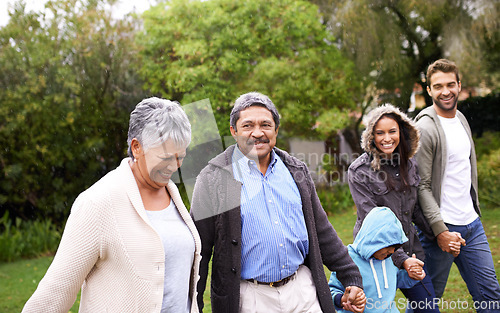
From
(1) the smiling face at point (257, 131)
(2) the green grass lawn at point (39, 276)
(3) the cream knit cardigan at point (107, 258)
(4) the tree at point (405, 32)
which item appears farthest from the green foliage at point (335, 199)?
(3) the cream knit cardigan at point (107, 258)

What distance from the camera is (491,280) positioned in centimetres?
358

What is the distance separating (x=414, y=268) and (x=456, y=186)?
35.5 inches

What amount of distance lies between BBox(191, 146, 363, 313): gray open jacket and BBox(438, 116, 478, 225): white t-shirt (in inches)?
50.2

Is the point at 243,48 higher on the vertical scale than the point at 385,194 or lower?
higher

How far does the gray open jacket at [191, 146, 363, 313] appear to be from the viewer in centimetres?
252

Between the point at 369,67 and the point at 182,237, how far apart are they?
466 inches

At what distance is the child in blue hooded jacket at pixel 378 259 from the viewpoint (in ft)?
10.0

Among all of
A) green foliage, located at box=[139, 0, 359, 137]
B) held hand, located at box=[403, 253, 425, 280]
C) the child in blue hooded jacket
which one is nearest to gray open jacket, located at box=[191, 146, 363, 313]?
the child in blue hooded jacket

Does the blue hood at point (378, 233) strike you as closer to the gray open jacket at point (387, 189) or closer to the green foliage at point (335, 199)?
the gray open jacket at point (387, 189)

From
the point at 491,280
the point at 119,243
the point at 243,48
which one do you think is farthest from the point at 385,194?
the point at 243,48

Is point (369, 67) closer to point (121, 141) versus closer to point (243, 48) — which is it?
point (243, 48)

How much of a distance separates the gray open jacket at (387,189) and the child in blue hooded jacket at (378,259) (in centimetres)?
17

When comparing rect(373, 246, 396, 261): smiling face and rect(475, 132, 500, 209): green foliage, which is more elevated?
rect(373, 246, 396, 261): smiling face

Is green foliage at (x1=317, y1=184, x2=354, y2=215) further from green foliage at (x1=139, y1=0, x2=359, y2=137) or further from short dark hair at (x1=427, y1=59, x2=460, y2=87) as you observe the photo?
short dark hair at (x1=427, y1=59, x2=460, y2=87)
